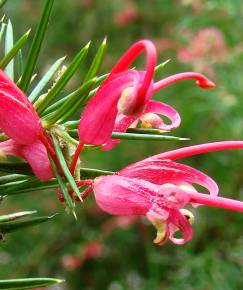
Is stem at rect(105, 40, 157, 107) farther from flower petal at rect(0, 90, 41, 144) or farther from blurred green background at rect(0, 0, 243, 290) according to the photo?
blurred green background at rect(0, 0, 243, 290)

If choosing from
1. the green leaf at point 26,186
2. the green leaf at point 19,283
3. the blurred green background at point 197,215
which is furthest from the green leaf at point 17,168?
the blurred green background at point 197,215

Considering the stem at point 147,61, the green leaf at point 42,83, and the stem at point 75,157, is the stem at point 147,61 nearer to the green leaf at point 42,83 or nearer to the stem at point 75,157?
the stem at point 75,157

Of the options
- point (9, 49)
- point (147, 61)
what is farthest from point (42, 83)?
point (147, 61)

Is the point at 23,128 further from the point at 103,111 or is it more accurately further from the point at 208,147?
the point at 208,147

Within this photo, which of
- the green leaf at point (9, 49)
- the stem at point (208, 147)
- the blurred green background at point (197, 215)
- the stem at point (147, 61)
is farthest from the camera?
the blurred green background at point (197, 215)

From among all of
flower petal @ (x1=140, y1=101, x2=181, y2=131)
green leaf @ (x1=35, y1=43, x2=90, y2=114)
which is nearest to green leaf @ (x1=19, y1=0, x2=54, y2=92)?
green leaf @ (x1=35, y1=43, x2=90, y2=114)

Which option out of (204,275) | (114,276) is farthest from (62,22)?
(204,275)

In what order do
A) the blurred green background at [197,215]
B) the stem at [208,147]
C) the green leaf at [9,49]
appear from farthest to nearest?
the blurred green background at [197,215], the green leaf at [9,49], the stem at [208,147]
